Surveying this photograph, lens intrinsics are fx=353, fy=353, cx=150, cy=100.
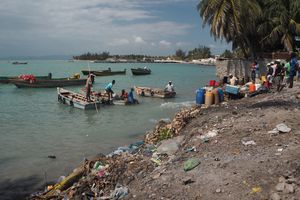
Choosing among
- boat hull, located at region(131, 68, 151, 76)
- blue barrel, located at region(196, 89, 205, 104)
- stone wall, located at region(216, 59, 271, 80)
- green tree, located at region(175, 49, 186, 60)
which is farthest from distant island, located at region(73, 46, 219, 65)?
blue barrel, located at region(196, 89, 205, 104)

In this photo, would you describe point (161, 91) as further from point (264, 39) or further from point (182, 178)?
point (182, 178)

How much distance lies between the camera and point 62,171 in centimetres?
987

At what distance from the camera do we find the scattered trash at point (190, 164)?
6.67 metres

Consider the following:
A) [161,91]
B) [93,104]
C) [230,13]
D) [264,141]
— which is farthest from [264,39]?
[264,141]

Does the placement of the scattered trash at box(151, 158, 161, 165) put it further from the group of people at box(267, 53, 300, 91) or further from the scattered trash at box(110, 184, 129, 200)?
the group of people at box(267, 53, 300, 91)

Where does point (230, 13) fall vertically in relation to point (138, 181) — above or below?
above

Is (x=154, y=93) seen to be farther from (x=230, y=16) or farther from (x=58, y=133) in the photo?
(x=58, y=133)

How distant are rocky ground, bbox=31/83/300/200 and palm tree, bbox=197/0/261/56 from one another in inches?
699

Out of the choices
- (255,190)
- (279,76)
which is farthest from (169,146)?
(279,76)

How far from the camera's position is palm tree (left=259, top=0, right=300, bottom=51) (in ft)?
97.5

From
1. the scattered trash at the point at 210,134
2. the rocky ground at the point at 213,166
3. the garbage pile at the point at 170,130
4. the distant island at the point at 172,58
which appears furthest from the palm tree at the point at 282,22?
the distant island at the point at 172,58

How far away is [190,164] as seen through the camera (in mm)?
6758

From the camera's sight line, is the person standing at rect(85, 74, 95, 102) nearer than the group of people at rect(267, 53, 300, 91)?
No

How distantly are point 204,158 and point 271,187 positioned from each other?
177 cm
